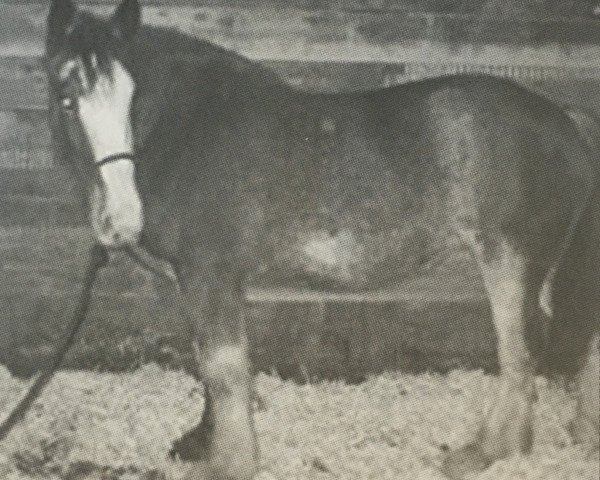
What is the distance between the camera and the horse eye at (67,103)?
5.35 ft

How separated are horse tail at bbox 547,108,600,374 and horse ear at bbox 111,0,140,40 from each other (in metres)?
1.16

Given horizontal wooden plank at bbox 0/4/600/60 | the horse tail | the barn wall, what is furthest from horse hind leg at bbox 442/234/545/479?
horizontal wooden plank at bbox 0/4/600/60

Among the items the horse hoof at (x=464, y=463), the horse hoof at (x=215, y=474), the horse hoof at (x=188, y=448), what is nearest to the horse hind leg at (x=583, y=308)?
the horse hoof at (x=464, y=463)

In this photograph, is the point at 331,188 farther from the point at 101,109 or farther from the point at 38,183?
the point at 38,183

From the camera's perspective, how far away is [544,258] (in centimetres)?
182

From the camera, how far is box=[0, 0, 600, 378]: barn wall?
227 cm

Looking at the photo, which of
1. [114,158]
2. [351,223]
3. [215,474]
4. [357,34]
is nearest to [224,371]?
[215,474]

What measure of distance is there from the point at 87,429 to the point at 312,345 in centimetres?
80

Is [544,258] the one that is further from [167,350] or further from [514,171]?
[167,350]

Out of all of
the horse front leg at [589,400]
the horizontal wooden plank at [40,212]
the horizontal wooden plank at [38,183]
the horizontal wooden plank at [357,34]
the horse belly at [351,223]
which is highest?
the horizontal wooden plank at [357,34]

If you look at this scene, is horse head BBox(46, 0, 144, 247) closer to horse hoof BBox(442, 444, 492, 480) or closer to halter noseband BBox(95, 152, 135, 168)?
halter noseband BBox(95, 152, 135, 168)

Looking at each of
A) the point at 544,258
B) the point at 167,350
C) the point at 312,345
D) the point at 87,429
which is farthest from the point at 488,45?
the point at 87,429

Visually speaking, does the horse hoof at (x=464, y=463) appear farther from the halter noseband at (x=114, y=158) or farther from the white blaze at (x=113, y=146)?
the halter noseband at (x=114, y=158)

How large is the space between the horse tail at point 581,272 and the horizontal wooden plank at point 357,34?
479 mm
